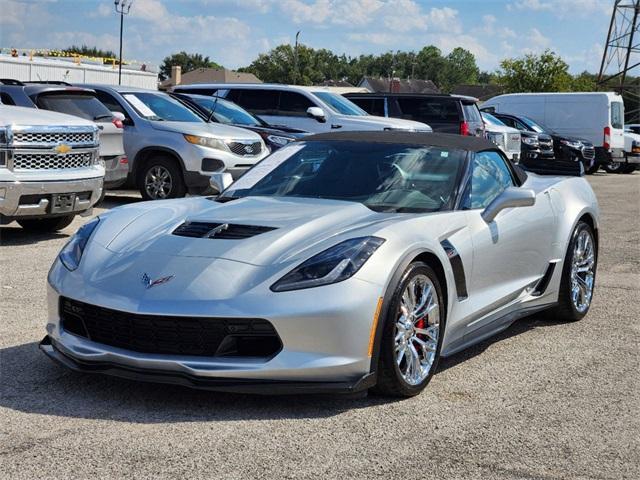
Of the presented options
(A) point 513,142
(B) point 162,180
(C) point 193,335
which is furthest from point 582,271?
(A) point 513,142

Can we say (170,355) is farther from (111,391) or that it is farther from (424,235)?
(424,235)

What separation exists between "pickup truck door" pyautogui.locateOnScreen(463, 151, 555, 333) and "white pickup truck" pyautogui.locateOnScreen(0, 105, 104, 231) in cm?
475

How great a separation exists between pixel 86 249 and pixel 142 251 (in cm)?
39

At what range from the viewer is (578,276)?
6.77 m

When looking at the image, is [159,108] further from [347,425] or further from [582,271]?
[347,425]

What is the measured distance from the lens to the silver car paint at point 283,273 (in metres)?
4.24

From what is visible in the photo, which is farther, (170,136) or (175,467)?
(170,136)

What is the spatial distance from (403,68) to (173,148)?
163653 mm

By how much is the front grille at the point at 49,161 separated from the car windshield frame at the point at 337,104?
8015mm

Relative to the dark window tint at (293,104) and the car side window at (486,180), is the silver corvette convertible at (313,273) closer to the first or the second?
the car side window at (486,180)

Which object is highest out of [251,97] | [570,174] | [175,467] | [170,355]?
[251,97]

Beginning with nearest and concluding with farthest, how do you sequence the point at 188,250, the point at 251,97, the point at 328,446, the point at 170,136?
1. the point at 328,446
2. the point at 188,250
3. the point at 170,136
4. the point at 251,97

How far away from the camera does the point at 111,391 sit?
15.2 feet

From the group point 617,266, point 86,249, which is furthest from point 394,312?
point 617,266
